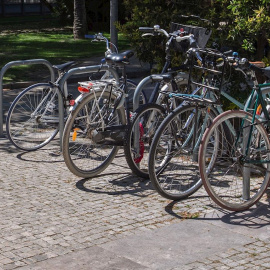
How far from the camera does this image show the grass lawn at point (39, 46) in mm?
16525

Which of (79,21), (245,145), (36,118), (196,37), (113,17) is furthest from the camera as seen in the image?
(79,21)

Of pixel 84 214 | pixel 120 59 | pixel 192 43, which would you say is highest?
pixel 192 43

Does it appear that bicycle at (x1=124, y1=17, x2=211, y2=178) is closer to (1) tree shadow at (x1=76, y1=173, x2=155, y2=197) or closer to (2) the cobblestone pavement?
(1) tree shadow at (x1=76, y1=173, x2=155, y2=197)

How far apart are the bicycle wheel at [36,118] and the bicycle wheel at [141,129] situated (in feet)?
5.26

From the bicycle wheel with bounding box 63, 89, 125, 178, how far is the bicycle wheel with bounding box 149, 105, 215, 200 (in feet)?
2.47

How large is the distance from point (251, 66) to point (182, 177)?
4.49ft

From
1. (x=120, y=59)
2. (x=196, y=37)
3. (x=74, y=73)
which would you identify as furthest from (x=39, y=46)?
(x=120, y=59)

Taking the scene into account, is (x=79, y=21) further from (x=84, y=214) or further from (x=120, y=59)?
(x=84, y=214)

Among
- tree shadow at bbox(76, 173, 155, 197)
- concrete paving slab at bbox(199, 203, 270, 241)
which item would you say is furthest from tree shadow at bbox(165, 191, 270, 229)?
tree shadow at bbox(76, 173, 155, 197)

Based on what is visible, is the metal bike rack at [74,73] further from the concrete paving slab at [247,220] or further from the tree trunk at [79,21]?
the tree trunk at [79,21]

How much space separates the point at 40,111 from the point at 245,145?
3266 millimetres

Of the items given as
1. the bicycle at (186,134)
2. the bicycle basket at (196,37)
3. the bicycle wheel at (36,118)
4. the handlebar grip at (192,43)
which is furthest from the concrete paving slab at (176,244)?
the bicycle wheel at (36,118)

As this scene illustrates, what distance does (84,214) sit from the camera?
6043mm

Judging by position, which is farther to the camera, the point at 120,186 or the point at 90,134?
the point at 90,134
